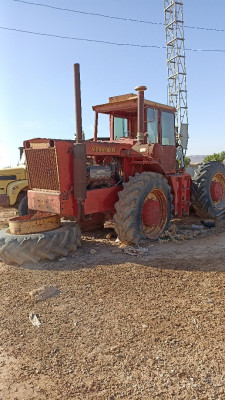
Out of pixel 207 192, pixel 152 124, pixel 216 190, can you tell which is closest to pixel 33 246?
pixel 152 124

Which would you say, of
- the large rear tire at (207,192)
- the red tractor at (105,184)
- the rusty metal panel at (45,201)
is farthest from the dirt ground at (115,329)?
the large rear tire at (207,192)

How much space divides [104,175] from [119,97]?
2152 millimetres

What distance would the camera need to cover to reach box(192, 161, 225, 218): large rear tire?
8141 millimetres

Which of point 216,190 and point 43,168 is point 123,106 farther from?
point 216,190

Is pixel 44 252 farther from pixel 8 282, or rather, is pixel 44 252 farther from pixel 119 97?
pixel 119 97

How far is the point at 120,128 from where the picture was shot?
25.6 feet

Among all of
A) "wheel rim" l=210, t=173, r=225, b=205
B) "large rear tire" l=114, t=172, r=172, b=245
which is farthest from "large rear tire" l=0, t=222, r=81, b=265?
"wheel rim" l=210, t=173, r=225, b=205

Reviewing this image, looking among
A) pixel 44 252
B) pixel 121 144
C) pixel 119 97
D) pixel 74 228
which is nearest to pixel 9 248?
pixel 44 252

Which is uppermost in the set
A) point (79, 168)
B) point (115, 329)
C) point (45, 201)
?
point (79, 168)

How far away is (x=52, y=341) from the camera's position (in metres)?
3.10

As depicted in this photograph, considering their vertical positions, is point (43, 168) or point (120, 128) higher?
point (120, 128)

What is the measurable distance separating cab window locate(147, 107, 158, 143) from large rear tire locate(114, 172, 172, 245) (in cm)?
102

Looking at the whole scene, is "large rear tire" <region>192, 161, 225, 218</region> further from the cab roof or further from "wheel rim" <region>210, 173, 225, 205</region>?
the cab roof

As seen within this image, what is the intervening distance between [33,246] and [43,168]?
1341mm
